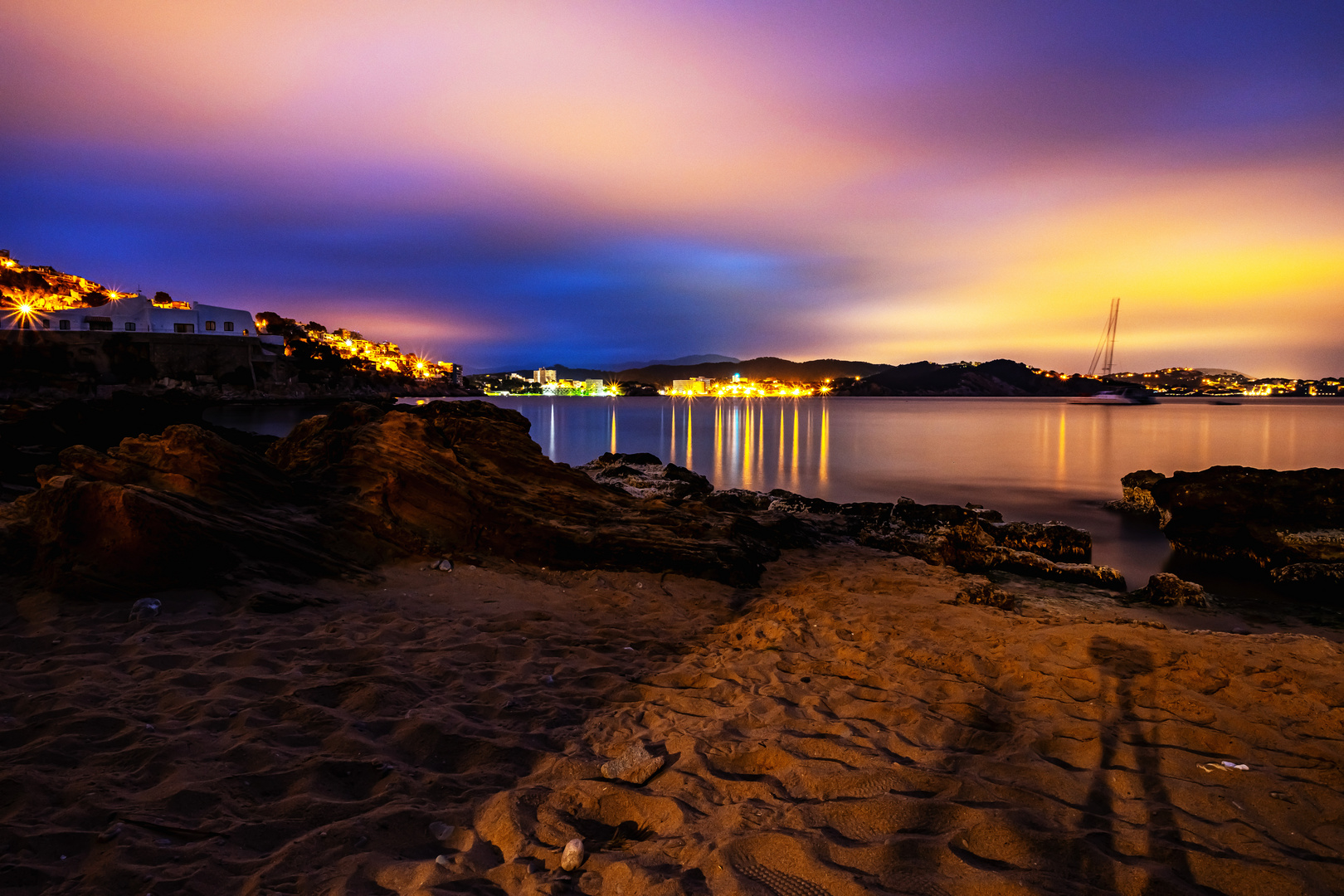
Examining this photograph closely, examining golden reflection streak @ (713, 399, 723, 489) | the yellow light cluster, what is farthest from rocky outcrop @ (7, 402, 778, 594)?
the yellow light cluster

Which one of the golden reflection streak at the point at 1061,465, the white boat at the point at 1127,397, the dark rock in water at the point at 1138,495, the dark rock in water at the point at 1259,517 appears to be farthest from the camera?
the white boat at the point at 1127,397

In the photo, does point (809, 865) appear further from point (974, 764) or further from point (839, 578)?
point (839, 578)

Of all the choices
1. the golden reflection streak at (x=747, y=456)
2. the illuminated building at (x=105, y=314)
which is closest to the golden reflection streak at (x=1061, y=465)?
the golden reflection streak at (x=747, y=456)

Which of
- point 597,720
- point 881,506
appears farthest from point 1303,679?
point 881,506

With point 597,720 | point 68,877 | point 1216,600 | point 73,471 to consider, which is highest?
point 73,471

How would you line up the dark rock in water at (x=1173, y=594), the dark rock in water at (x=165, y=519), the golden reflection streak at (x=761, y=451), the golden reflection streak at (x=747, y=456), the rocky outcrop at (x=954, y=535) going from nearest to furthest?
the dark rock in water at (x=165, y=519) → the dark rock in water at (x=1173, y=594) → the rocky outcrop at (x=954, y=535) → the golden reflection streak at (x=747, y=456) → the golden reflection streak at (x=761, y=451)

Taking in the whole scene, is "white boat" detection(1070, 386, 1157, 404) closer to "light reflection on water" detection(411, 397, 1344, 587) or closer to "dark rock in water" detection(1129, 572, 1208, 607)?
"light reflection on water" detection(411, 397, 1344, 587)

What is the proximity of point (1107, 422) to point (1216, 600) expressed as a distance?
70.7 meters

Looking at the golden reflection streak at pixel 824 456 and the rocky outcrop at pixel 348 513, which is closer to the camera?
the rocky outcrop at pixel 348 513

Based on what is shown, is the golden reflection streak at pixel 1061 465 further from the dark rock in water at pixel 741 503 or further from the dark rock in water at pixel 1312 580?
the dark rock in water at pixel 741 503

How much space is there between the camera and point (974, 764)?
12.8 feet

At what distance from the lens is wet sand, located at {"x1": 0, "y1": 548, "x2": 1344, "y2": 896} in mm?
2881

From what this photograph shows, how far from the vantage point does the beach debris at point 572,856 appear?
2949mm

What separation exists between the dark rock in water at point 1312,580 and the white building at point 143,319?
87835 mm
